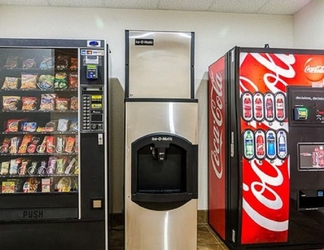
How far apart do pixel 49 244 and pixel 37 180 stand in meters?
0.55

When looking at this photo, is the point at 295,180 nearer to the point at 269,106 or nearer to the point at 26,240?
the point at 269,106

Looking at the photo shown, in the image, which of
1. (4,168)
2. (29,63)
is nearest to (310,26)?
(29,63)

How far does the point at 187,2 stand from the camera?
3256mm

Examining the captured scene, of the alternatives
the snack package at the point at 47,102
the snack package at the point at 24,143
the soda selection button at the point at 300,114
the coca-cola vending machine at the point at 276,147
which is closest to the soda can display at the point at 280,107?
the coca-cola vending machine at the point at 276,147

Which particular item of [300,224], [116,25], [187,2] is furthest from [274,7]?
[300,224]

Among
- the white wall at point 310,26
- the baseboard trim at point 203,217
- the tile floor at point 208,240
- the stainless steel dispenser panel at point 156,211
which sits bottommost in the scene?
the tile floor at point 208,240

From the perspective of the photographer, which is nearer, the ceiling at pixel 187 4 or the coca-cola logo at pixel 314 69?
the coca-cola logo at pixel 314 69

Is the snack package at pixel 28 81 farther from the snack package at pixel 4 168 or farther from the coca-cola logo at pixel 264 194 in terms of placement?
the coca-cola logo at pixel 264 194

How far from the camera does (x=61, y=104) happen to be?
105 inches

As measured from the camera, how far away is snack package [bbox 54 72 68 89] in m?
2.65

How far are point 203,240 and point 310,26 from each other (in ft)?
8.40

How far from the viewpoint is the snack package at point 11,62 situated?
104 inches

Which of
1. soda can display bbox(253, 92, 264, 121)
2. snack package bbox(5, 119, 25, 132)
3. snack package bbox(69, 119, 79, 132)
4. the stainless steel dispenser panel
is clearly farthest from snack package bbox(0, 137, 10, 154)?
soda can display bbox(253, 92, 264, 121)

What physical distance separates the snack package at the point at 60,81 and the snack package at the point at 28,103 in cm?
26
